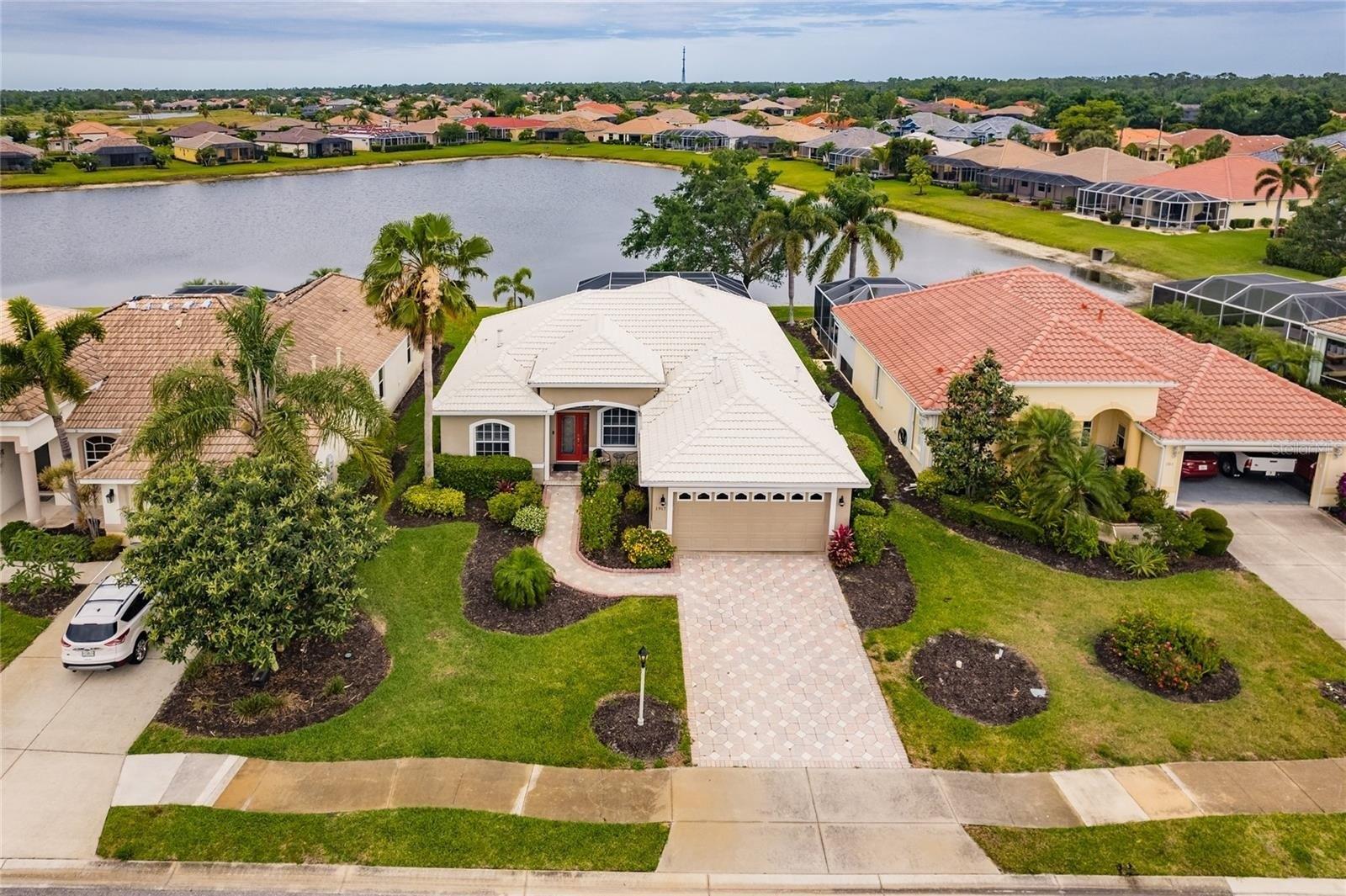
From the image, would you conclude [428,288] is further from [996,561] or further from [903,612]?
[996,561]

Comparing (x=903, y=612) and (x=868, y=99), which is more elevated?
(x=868, y=99)

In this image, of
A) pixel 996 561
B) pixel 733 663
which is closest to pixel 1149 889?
pixel 733 663

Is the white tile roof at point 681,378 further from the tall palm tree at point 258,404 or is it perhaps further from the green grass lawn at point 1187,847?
the green grass lawn at point 1187,847

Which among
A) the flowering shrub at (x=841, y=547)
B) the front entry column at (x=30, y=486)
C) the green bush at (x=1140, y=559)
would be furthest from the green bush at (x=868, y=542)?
the front entry column at (x=30, y=486)

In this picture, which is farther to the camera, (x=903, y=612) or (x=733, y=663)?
(x=903, y=612)

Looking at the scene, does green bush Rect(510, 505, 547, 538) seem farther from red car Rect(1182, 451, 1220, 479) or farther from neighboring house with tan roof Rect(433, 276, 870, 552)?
red car Rect(1182, 451, 1220, 479)
